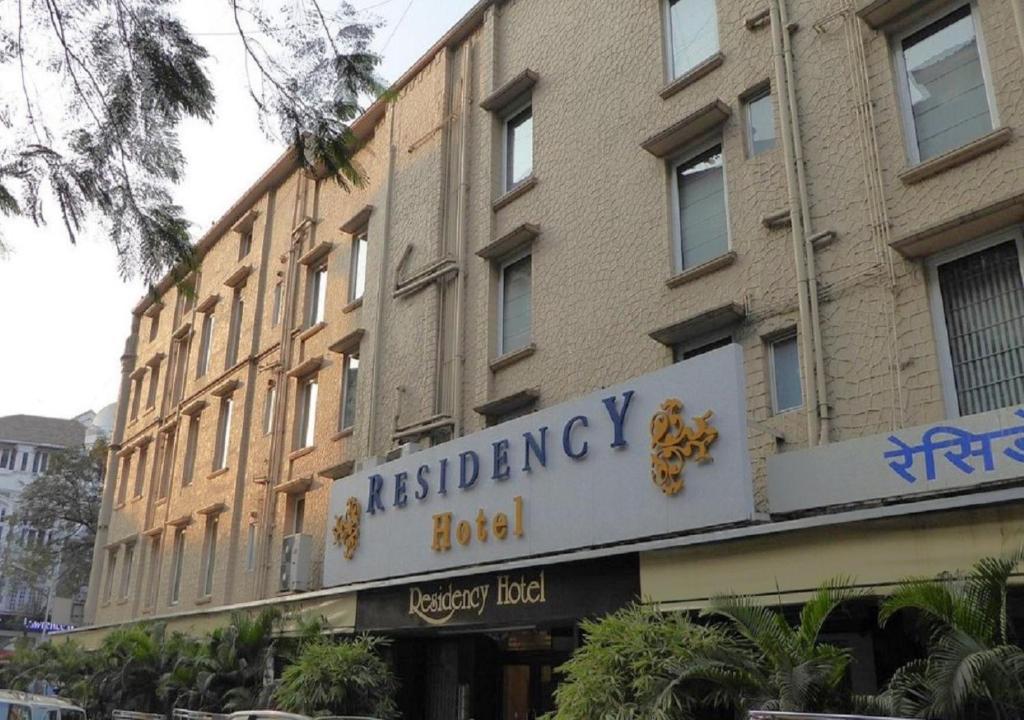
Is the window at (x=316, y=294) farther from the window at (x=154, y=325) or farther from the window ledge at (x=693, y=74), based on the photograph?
the window at (x=154, y=325)

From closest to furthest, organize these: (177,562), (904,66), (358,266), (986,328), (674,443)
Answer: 1. (986,328)
2. (674,443)
3. (904,66)
4. (358,266)
5. (177,562)

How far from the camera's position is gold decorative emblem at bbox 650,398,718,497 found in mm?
8883

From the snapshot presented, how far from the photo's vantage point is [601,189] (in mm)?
12727

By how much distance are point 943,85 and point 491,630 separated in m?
8.46

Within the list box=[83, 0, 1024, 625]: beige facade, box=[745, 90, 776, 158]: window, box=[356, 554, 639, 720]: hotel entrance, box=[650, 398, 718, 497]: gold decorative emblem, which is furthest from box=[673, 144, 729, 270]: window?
box=[356, 554, 639, 720]: hotel entrance

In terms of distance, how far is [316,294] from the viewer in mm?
19719

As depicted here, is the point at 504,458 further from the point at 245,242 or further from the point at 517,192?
the point at 245,242

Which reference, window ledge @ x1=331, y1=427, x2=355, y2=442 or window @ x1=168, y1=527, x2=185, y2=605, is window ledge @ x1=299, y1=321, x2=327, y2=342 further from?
window @ x1=168, y1=527, x2=185, y2=605

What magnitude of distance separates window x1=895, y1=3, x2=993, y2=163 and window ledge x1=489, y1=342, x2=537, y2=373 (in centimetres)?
564

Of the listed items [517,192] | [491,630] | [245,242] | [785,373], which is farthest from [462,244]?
[245,242]

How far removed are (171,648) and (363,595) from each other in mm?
5353

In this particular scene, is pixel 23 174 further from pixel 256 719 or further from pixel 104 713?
pixel 104 713

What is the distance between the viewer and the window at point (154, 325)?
28.8 m

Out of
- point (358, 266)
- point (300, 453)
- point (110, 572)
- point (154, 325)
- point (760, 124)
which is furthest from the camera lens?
point (154, 325)
